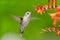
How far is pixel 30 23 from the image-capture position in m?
1.52

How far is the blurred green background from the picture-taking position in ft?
4.98

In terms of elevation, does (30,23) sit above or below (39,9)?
below

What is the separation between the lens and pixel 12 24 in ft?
5.06

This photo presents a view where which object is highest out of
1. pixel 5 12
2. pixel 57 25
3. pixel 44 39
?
pixel 5 12

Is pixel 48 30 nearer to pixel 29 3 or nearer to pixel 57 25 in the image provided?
pixel 57 25

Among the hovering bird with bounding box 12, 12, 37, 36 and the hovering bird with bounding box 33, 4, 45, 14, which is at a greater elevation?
the hovering bird with bounding box 33, 4, 45, 14

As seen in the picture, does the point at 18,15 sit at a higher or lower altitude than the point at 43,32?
higher

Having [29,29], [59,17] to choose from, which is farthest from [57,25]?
[29,29]

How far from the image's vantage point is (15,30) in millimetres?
1542

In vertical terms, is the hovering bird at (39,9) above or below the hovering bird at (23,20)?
above

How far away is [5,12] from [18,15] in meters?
0.11

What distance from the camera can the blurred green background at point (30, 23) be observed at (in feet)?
4.98

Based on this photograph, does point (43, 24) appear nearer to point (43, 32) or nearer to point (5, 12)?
point (43, 32)

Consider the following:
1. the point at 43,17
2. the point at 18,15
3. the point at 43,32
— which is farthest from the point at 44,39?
the point at 18,15
